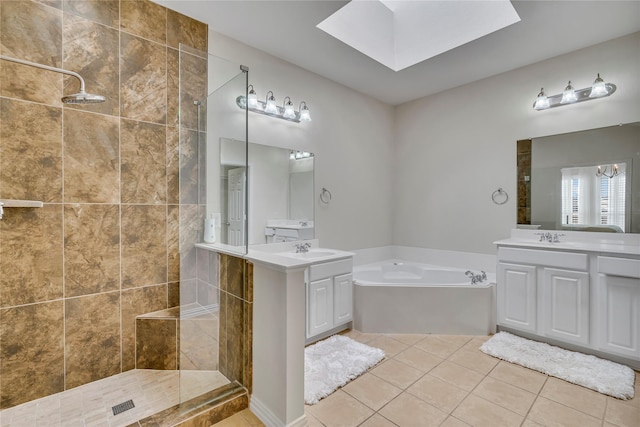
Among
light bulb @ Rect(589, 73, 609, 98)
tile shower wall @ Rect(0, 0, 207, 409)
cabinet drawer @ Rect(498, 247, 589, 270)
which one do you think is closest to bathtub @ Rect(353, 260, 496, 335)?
cabinet drawer @ Rect(498, 247, 589, 270)

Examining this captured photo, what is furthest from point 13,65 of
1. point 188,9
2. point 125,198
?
point 188,9

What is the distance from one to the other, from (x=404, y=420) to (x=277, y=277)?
1.14m

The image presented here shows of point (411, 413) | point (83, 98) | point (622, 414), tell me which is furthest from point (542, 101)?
Result: point (83, 98)

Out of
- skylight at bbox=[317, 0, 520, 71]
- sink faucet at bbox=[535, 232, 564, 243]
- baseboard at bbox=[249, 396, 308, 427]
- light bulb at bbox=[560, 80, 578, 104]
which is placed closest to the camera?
baseboard at bbox=[249, 396, 308, 427]

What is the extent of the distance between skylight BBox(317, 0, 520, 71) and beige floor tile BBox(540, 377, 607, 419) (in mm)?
2790

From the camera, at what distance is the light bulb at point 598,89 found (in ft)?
8.86

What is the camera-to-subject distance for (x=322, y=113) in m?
3.44

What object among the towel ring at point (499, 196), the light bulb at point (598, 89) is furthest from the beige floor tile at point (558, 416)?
the light bulb at point (598, 89)

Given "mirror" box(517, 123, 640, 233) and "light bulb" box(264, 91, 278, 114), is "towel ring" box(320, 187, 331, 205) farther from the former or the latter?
"mirror" box(517, 123, 640, 233)

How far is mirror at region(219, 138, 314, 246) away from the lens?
2.06 metres

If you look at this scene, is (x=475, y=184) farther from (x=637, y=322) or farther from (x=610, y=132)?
(x=637, y=322)

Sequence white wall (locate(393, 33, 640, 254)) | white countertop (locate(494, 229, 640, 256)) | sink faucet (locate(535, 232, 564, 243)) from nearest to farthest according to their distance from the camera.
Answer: white countertop (locate(494, 229, 640, 256))
white wall (locate(393, 33, 640, 254))
sink faucet (locate(535, 232, 564, 243))

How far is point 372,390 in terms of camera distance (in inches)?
79.8

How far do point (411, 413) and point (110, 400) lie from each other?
6.02ft
